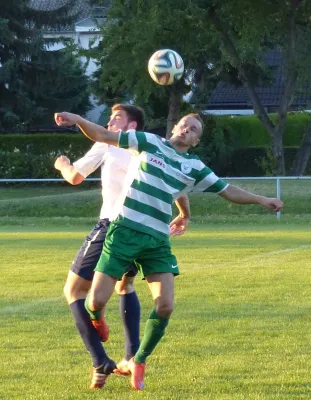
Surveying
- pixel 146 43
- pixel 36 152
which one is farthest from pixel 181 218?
pixel 36 152

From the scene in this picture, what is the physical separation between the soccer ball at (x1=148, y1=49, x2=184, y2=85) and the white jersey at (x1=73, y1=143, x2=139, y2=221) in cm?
103

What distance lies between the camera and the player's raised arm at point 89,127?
5.60m

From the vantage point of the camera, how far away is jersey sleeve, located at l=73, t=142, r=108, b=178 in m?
6.53

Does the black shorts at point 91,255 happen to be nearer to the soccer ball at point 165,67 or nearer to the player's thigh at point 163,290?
the player's thigh at point 163,290

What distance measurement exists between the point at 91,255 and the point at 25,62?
40.8 metres

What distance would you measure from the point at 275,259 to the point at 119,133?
9.05 meters

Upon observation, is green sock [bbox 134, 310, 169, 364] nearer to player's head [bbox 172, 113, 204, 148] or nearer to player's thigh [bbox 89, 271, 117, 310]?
player's thigh [bbox 89, 271, 117, 310]

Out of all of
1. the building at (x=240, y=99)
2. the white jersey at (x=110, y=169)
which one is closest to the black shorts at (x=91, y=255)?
the white jersey at (x=110, y=169)

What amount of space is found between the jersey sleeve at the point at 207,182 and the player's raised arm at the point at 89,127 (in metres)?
0.74

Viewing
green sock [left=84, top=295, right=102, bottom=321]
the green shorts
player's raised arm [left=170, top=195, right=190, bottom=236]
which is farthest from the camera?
player's raised arm [left=170, top=195, right=190, bottom=236]

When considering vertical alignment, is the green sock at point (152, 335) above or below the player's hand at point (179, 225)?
below

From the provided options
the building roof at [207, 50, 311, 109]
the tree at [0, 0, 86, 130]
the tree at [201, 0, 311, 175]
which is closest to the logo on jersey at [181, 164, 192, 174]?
the tree at [201, 0, 311, 175]

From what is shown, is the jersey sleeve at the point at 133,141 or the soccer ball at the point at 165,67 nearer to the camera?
the jersey sleeve at the point at 133,141

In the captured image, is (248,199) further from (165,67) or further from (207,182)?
(165,67)
